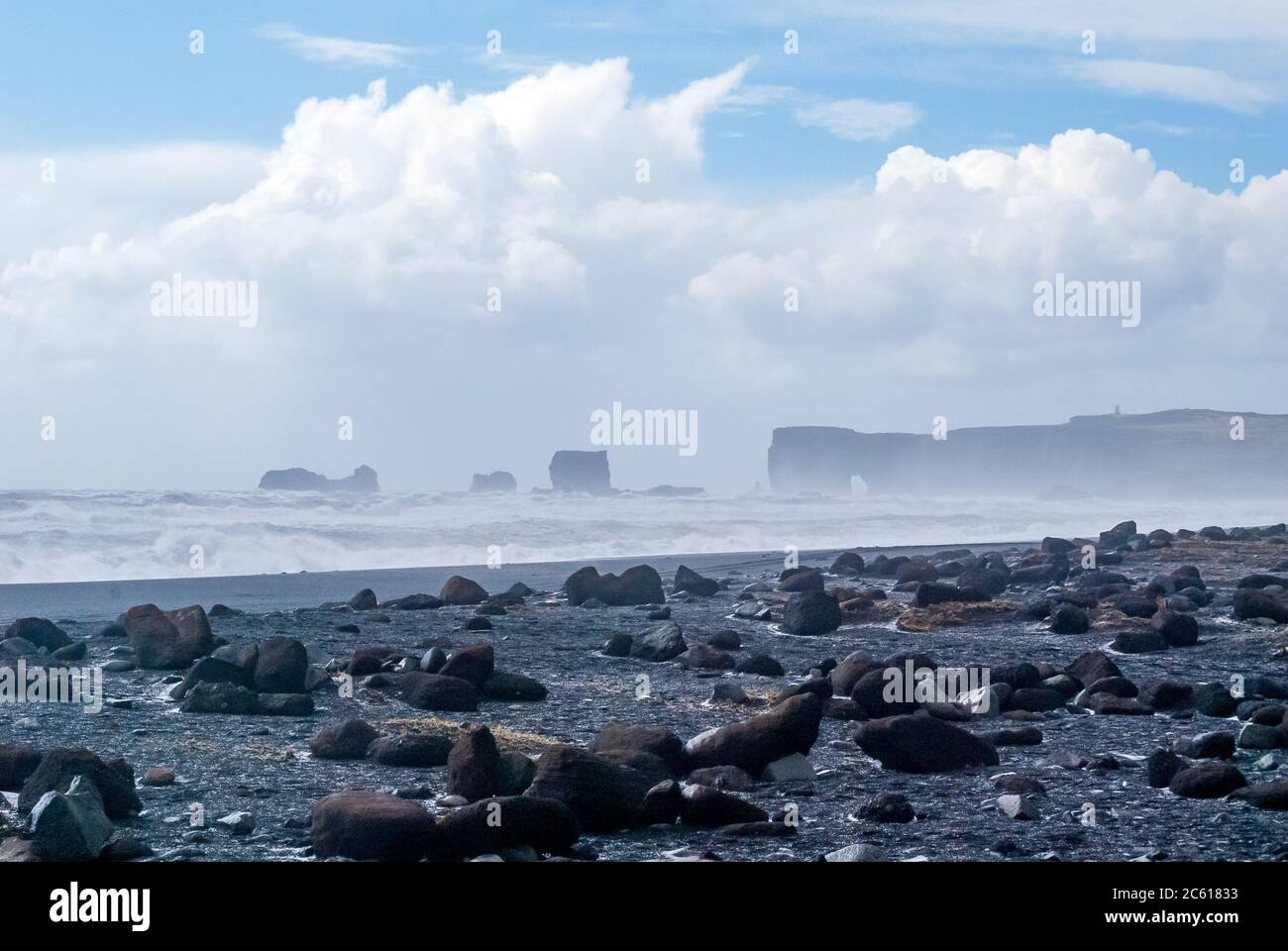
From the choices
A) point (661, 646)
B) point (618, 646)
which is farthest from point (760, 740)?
point (618, 646)

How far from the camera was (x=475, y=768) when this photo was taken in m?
8.38

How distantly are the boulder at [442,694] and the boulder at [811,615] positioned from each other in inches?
248

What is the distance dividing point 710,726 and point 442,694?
2.56 metres

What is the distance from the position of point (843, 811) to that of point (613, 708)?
4.04m

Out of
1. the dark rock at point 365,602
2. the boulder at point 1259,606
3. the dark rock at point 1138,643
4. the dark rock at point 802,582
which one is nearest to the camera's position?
the dark rock at point 1138,643

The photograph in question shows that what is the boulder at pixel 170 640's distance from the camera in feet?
45.2

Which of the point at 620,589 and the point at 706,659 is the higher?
the point at 620,589

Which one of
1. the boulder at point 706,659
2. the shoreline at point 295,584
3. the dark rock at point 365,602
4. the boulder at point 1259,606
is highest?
the boulder at point 1259,606

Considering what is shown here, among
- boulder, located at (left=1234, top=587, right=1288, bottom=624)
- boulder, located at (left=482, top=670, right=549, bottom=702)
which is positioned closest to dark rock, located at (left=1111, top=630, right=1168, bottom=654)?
boulder, located at (left=1234, top=587, right=1288, bottom=624)

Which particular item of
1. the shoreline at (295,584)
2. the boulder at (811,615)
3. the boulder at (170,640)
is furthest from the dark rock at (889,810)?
the shoreline at (295,584)

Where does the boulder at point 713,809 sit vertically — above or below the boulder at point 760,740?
below

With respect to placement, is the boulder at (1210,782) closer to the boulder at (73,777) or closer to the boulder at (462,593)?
the boulder at (73,777)

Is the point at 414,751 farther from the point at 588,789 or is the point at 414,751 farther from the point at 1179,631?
the point at 1179,631
